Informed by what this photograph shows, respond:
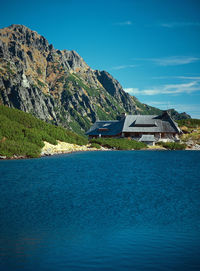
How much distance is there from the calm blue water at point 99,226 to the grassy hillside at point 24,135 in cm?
2498

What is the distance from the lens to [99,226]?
49.2 feet

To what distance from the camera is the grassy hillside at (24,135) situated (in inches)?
2073

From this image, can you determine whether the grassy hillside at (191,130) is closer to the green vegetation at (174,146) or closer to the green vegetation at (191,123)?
the green vegetation at (191,123)

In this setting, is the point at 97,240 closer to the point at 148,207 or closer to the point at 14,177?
the point at 148,207

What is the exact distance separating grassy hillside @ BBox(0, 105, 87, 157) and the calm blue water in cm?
2498

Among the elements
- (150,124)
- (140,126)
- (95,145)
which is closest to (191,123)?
(150,124)

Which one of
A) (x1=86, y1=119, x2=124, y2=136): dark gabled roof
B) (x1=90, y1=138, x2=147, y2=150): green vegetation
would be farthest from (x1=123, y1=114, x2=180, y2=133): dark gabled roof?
(x1=90, y1=138, x2=147, y2=150): green vegetation

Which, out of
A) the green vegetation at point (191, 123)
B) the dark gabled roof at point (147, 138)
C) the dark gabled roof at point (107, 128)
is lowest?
the dark gabled roof at point (147, 138)

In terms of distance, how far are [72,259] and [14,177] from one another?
21746 millimetres

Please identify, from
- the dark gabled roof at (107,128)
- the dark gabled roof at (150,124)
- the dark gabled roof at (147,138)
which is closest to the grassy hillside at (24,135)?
the dark gabled roof at (107,128)

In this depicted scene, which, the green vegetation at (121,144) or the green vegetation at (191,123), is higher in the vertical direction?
the green vegetation at (191,123)

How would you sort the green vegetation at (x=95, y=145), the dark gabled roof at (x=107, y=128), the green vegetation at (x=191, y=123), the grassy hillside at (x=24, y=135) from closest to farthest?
the grassy hillside at (x=24, y=135), the green vegetation at (x=95, y=145), the dark gabled roof at (x=107, y=128), the green vegetation at (x=191, y=123)

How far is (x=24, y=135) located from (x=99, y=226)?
157 ft

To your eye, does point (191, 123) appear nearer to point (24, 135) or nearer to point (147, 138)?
point (147, 138)
